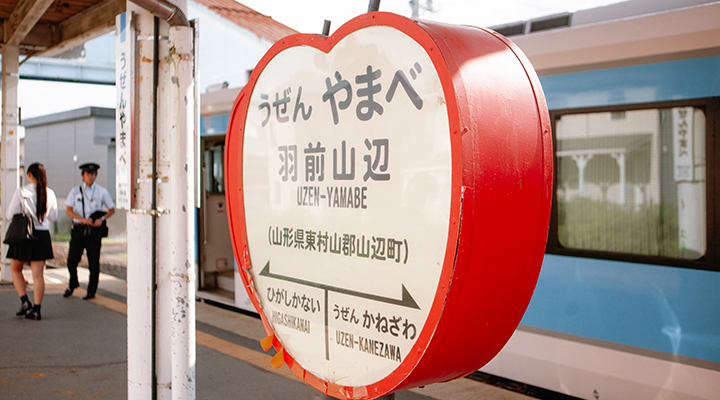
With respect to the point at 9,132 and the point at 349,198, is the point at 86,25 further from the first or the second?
the point at 349,198

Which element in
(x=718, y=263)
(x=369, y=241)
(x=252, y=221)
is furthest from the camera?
(x=718, y=263)

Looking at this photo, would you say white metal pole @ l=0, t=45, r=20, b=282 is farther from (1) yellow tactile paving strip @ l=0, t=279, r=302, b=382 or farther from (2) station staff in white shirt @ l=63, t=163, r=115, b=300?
(1) yellow tactile paving strip @ l=0, t=279, r=302, b=382

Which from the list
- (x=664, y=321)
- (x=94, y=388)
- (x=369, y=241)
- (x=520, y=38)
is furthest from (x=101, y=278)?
(x=369, y=241)

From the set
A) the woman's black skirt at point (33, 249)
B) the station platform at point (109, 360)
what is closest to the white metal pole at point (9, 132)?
the station platform at point (109, 360)

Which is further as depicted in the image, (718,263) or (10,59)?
(10,59)

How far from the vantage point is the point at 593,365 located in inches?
144

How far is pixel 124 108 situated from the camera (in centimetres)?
249

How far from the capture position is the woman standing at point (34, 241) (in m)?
6.09

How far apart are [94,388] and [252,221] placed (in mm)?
3282

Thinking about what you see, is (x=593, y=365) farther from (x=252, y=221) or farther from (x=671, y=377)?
(x=252, y=221)

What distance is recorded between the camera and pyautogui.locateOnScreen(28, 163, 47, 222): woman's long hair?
623cm

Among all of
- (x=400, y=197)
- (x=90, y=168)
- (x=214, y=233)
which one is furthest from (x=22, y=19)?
(x=400, y=197)

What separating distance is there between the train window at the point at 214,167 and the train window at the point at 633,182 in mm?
4717

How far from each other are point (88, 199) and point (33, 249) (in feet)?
4.02
